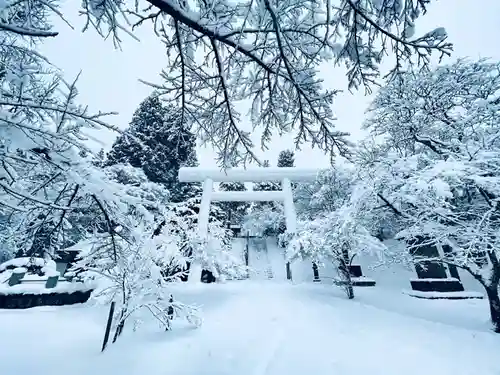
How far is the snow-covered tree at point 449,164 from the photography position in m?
5.03

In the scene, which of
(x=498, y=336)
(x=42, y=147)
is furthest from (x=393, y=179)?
(x=42, y=147)

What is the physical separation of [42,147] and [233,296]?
21.4 ft

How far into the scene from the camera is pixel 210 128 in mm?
3234

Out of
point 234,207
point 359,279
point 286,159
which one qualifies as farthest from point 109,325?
point 234,207

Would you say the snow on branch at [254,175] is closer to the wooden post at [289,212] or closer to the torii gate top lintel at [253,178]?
the torii gate top lintel at [253,178]

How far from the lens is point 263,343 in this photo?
4379mm

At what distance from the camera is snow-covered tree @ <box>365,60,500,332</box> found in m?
5.03

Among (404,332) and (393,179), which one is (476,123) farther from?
(404,332)

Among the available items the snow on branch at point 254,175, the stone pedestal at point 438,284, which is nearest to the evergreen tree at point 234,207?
the snow on branch at point 254,175

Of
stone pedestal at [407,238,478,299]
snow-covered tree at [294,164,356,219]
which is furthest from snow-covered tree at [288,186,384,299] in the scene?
stone pedestal at [407,238,478,299]

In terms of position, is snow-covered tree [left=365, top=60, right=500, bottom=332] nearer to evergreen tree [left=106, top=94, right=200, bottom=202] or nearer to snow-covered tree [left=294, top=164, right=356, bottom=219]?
snow-covered tree [left=294, top=164, right=356, bottom=219]

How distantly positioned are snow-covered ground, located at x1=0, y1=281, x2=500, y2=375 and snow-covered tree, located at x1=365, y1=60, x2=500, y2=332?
1549 millimetres

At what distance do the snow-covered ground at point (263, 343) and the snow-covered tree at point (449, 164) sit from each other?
1549 millimetres

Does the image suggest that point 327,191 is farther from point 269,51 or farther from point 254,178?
point 269,51
